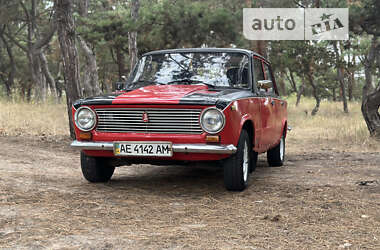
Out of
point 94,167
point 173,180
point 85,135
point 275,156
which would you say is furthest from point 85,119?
point 275,156

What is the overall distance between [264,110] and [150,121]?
6.23ft

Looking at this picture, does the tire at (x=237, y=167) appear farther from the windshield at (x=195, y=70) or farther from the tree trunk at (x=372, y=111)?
the tree trunk at (x=372, y=111)

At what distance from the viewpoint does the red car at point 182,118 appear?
511 cm

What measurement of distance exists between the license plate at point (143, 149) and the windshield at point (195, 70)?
1240mm

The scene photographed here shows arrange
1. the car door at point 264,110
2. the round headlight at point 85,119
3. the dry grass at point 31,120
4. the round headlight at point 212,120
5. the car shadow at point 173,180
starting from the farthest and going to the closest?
the dry grass at point 31,120
the car door at point 264,110
the car shadow at point 173,180
the round headlight at point 85,119
the round headlight at point 212,120

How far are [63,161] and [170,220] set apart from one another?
434 cm

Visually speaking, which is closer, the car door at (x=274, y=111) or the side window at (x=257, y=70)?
the side window at (x=257, y=70)

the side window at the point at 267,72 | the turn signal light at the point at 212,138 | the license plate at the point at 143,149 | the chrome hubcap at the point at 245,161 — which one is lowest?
the chrome hubcap at the point at 245,161

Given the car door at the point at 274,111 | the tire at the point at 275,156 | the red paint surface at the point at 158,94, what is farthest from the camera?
the tire at the point at 275,156

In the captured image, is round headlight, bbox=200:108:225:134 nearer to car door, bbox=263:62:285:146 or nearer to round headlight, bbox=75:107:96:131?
round headlight, bbox=75:107:96:131

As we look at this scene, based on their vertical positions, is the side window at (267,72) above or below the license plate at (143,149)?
above

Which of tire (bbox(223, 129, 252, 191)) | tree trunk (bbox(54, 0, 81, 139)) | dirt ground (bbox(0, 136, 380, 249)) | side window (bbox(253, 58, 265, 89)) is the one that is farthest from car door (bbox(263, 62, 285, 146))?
tree trunk (bbox(54, 0, 81, 139))

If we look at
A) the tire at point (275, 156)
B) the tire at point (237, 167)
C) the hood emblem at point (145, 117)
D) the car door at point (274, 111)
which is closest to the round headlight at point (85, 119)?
the hood emblem at point (145, 117)

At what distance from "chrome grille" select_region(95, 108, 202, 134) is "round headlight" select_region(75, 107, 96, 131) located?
65 mm
